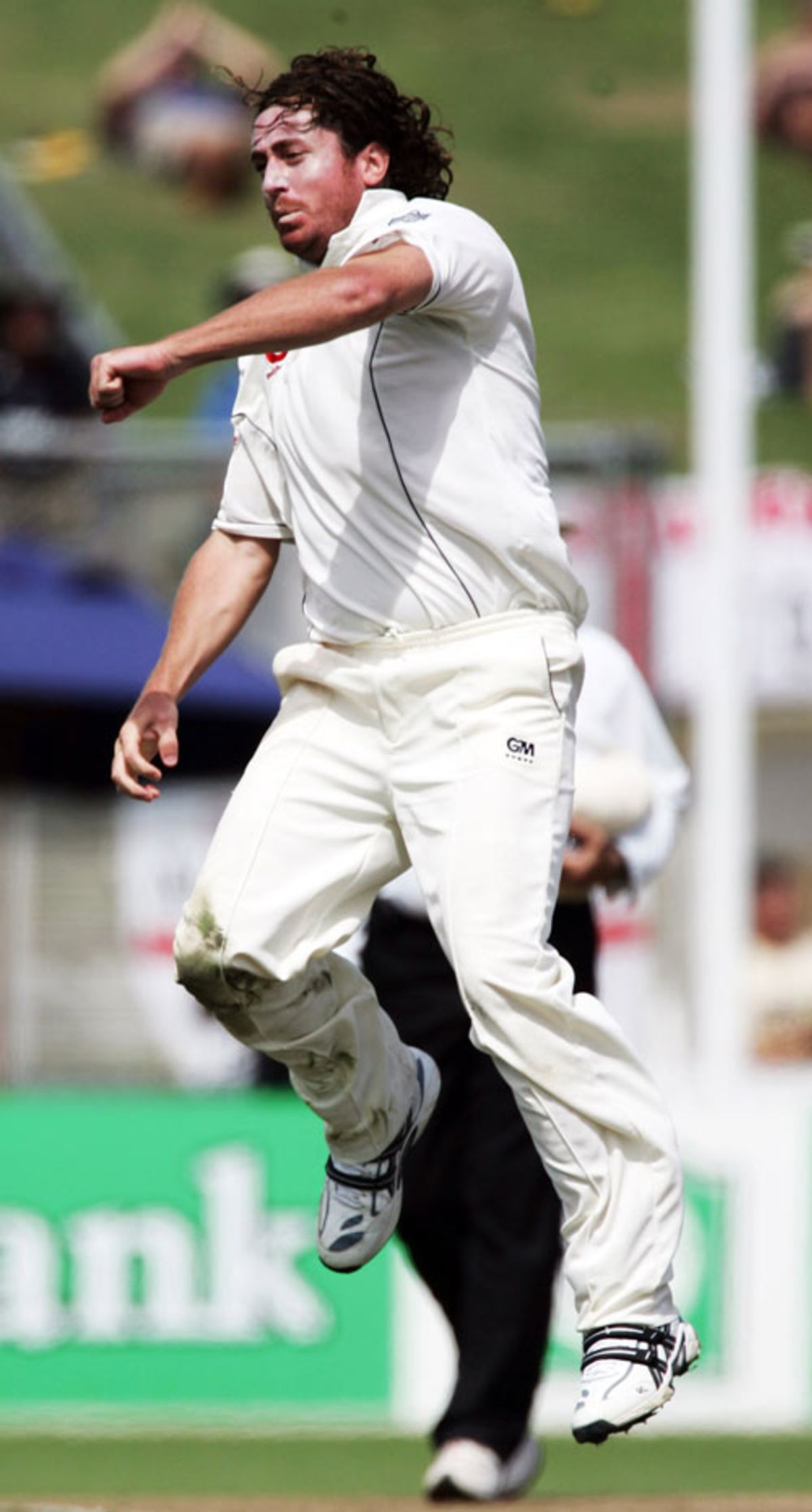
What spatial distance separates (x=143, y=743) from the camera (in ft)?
15.4

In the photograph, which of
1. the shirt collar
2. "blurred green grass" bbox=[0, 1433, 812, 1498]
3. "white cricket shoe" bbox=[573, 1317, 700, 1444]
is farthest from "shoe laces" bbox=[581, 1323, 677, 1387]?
"blurred green grass" bbox=[0, 1433, 812, 1498]

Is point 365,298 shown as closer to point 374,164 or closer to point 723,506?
point 374,164

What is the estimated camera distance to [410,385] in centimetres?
461

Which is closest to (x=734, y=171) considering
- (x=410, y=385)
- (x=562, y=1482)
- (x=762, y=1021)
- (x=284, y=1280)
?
(x=762, y=1021)

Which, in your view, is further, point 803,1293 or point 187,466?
point 187,466

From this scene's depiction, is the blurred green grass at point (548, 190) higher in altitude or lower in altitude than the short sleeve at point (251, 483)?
higher

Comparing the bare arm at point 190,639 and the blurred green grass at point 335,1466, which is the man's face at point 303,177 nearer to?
the bare arm at point 190,639

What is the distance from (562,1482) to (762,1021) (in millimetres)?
5904

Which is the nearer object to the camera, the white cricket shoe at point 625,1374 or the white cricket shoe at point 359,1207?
the white cricket shoe at point 625,1374

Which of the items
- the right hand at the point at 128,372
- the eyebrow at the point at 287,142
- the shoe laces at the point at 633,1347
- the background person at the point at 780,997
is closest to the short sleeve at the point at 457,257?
the eyebrow at the point at 287,142

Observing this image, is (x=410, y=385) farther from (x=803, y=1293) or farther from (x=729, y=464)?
(x=729, y=464)

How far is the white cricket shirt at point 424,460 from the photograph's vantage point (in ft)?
15.1

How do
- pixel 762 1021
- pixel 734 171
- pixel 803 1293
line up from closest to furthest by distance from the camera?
pixel 803 1293
pixel 734 171
pixel 762 1021

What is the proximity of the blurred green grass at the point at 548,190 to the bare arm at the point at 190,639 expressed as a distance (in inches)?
558
